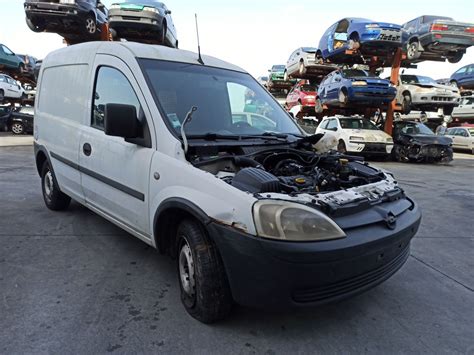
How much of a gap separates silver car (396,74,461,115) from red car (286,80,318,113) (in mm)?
3924

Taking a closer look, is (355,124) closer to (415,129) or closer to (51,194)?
(415,129)

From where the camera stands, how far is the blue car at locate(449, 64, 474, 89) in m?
23.1

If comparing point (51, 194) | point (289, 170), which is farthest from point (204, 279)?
point (51, 194)

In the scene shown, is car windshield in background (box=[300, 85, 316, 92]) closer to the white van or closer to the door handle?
the white van

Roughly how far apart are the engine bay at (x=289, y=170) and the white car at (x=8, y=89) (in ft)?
71.1

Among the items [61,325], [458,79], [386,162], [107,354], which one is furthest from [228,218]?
[458,79]

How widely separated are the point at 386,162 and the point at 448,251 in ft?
34.8

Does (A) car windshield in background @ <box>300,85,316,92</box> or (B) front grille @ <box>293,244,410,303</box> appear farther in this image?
(A) car windshield in background @ <box>300,85,316,92</box>

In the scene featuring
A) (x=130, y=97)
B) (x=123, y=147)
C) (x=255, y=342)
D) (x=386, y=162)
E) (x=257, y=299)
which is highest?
(x=130, y=97)

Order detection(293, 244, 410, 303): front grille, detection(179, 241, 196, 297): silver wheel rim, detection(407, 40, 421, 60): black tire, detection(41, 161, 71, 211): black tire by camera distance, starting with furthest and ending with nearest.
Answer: detection(407, 40, 421, 60): black tire < detection(41, 161, 71, 211): black tire < detection(179, 241, 196, 297): silver wheel rim < detection(293, 244, 410, 303): front grille

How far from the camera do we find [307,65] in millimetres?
19406

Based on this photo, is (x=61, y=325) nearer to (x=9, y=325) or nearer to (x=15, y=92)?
(x=9, y=325)

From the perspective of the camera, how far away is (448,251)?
4.28 meters

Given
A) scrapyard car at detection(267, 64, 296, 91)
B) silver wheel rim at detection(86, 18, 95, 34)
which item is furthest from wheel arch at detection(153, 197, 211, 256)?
scrapyard car at detection(267, 64, 296, 91)
